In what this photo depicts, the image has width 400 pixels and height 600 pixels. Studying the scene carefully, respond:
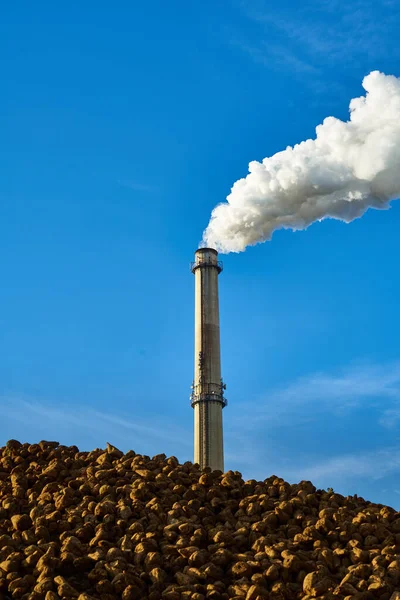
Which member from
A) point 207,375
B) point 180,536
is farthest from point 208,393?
point 180,536

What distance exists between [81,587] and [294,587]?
2.89 m

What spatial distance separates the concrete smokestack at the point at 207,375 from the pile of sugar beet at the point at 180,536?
2467 cm

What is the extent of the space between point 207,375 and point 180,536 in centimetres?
2869

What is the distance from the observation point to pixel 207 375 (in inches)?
1613

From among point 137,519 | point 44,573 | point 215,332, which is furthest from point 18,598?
point 215,332

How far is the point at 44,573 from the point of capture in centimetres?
1136

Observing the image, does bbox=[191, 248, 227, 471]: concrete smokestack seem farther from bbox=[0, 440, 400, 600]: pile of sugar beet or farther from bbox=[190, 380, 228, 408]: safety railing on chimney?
bbox=[0, 440, 400, 600]: pile of sugar beet

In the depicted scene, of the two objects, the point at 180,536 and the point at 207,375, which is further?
the point at 207,375

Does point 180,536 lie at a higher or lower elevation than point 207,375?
lower

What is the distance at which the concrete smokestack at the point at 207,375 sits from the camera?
39.9 m

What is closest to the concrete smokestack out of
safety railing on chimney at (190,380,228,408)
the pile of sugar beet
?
safety railing on chimney at (190,380,228,408)

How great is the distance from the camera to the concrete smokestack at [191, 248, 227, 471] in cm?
3991

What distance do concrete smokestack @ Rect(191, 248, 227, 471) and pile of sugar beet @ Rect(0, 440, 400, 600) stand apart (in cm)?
2467

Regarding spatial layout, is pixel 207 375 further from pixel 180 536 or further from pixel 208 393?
pixel 180 536
